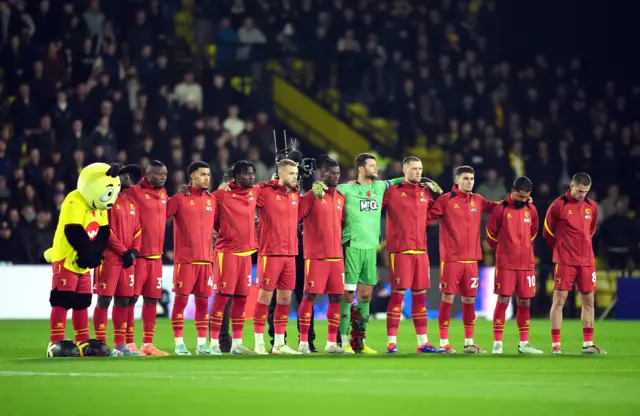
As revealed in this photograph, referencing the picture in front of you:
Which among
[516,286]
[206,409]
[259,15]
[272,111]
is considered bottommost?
[206,409]

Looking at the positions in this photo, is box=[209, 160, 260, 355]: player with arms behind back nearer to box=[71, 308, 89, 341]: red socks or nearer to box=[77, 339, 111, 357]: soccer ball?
box=[77, 339, 111, 357]: soccer ball

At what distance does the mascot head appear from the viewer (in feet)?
51.4

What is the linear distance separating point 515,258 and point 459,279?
767mm

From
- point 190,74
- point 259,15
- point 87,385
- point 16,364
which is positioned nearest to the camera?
point 87,385

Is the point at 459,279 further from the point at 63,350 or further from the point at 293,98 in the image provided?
the point at 293,98

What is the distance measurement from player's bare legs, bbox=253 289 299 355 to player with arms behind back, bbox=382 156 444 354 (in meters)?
1.36

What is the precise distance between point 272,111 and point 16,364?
17.2 meters

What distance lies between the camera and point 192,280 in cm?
1658

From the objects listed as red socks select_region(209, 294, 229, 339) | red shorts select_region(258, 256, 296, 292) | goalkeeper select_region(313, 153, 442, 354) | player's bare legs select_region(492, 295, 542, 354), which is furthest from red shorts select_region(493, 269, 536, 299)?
red socks select_region(209, 294, 229, 339)

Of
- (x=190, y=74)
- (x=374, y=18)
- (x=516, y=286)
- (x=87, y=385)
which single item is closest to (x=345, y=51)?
(x=374, y=18)

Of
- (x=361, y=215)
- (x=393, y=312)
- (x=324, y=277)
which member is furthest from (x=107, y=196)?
(x=393, y=312)

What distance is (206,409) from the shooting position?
34.3 ft

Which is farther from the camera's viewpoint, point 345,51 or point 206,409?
point 345,51

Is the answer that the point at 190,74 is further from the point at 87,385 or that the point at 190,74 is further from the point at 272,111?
the point at 87,385
